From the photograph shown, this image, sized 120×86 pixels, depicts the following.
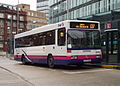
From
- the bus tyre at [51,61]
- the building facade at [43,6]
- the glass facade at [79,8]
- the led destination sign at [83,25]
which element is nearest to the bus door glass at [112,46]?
the led destination sign at [83,25]

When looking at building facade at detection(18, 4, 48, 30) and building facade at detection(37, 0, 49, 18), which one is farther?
building facade at detection(18, 4, 48, 30)

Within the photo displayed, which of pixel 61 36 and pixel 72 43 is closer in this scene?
pixel 72 43

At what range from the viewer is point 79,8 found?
53.5m

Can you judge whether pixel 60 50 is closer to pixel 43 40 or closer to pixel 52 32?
pixel 52 32

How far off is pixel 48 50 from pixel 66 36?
9.19 ft

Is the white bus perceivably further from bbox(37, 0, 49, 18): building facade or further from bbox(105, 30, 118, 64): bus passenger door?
bbox(37, 0, 49, 18): building facade

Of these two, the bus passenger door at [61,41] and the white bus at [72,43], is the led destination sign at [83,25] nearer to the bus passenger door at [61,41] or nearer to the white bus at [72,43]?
the white bus at [72,43]

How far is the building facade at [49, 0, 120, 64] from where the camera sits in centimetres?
1727

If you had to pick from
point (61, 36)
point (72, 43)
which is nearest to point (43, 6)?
point (61, 36)

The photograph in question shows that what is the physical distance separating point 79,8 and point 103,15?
33069 mm

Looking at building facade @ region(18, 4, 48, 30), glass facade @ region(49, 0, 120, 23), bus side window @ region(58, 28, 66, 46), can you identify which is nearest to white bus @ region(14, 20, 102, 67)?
bus side window @ region(58, 28, 66, 46)

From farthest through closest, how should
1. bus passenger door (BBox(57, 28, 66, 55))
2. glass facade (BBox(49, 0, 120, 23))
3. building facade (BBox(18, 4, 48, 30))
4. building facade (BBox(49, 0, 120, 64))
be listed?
building facade (BBox(18, 4, 48, 30))
glass facade (BBox(49, 0, 120, 23))
building facade (BBox(49, 0, 120, 64))
bus passenger door (BBox(57, 28, 66, 55))

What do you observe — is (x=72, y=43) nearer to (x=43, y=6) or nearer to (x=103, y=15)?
(x=103, y=15)

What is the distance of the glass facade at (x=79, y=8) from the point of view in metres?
43.9
